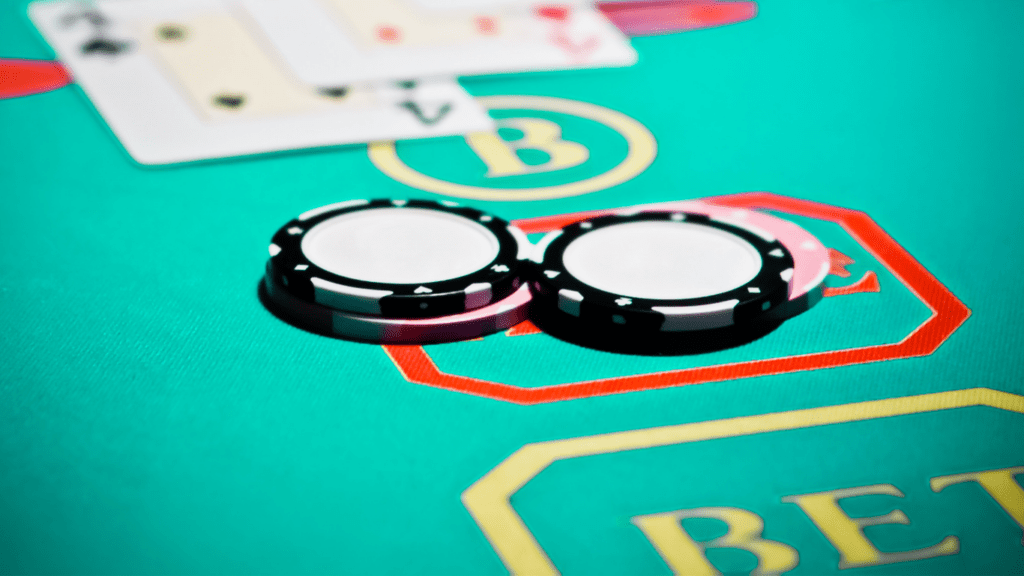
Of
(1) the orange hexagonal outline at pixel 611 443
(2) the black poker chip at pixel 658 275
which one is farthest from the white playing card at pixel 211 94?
(1) the orange hexagonal outline at pixel 611 443

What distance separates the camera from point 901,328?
8.02 ft

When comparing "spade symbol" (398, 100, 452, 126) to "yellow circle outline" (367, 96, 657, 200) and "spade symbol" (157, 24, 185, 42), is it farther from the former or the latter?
"spade symbol" (157, 24, 185, 42)

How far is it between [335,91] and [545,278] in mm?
1568

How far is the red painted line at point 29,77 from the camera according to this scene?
375 cm

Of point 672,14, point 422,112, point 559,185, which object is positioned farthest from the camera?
point 672,14

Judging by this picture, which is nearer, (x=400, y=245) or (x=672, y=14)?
(x=400, y=245)

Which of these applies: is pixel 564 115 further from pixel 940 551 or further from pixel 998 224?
pixel 940 551

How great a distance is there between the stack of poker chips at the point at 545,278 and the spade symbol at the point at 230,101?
3.53 feet

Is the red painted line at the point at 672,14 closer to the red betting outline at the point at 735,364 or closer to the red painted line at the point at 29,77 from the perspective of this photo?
the red betting outline at the point at 735,364

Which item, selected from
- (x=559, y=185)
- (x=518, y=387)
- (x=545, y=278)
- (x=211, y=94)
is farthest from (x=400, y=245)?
(x=211, y=94)

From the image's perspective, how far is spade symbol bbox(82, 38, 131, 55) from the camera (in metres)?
3.98

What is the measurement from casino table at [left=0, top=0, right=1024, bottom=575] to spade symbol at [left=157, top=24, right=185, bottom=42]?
625 mm

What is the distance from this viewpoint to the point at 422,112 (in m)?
3.58

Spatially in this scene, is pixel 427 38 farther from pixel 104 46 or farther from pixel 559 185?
pixel 559 185
